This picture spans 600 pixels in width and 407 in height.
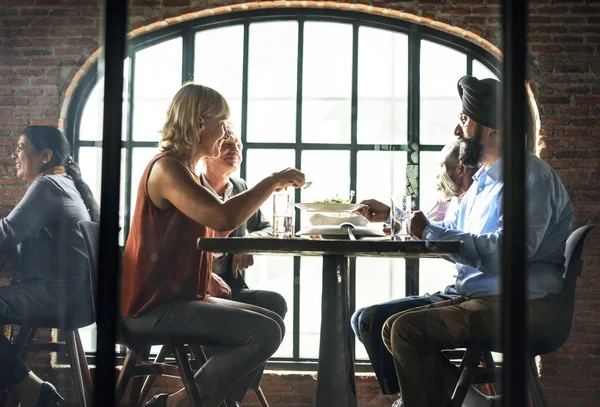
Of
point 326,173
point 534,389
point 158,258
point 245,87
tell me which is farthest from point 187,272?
point 245,87

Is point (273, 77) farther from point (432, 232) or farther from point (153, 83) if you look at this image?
point (432, 232)

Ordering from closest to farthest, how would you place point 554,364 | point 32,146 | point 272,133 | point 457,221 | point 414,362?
point 414,362, point 457,221, point 32,146, point 554,364, point 272,133

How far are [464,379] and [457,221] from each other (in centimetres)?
49

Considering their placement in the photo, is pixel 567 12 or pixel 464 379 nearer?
pixel 464 379

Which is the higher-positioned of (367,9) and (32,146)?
(367,9)

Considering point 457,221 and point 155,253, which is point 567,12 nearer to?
point 457,221

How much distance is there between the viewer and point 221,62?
11.1 ft

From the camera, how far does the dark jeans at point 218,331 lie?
1.71 metres

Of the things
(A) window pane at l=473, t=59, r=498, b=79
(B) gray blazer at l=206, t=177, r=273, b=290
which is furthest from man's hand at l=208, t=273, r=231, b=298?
(A) window pane at l=473, t=59, r=498, b=79

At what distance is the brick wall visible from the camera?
300cm

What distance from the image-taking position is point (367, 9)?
3379mm

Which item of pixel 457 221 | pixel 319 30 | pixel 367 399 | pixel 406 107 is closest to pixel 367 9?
pixel 319 30

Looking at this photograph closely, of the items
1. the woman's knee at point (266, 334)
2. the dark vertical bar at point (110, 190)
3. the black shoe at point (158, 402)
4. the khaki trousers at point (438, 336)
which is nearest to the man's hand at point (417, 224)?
the khaki trousers at point (438, 336)

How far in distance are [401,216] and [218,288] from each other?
0.66m
